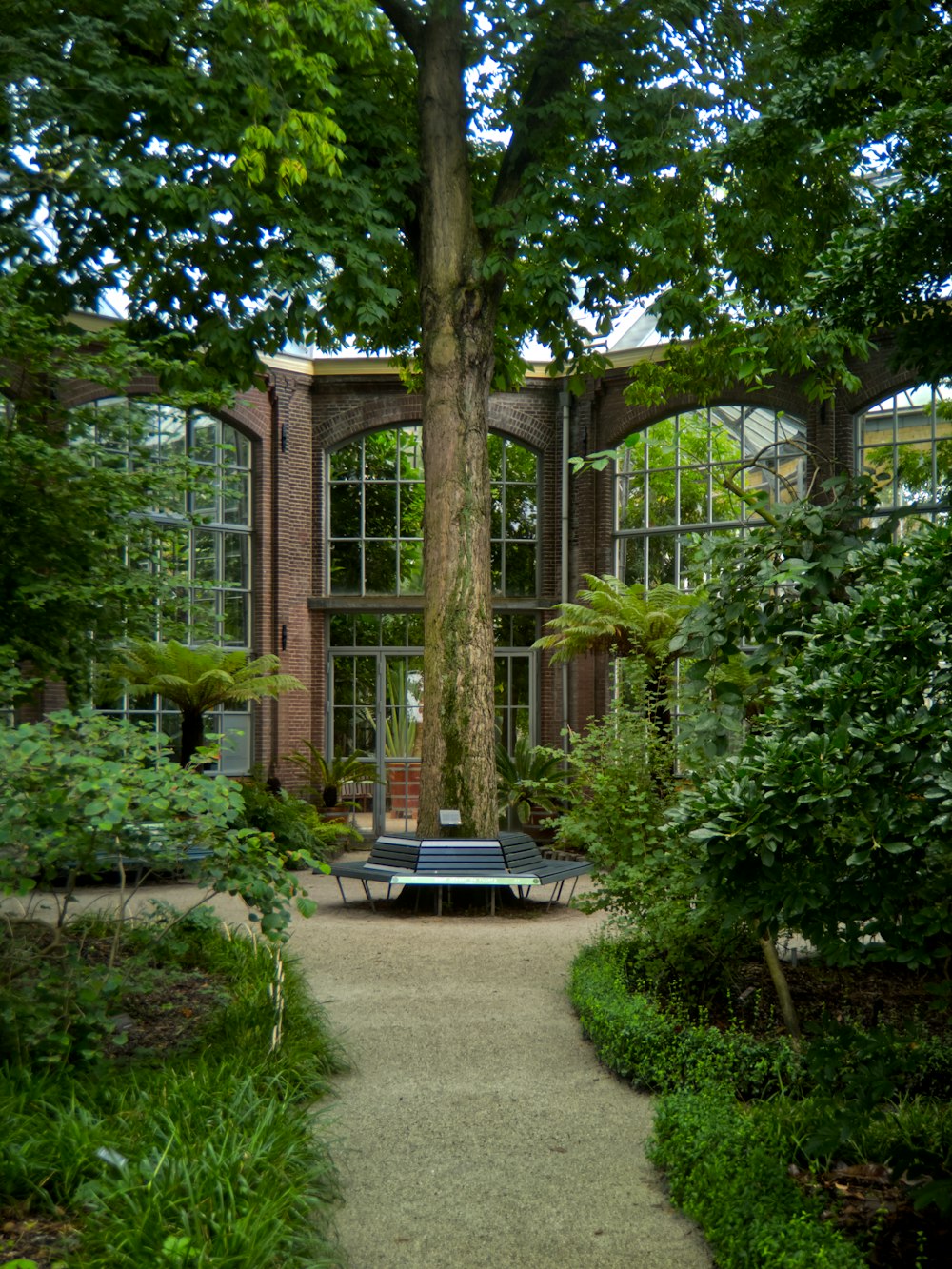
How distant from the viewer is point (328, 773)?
16656 millimetres

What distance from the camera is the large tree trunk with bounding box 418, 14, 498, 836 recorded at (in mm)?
11297

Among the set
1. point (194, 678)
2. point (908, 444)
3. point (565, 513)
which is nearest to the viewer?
point (194, 678)

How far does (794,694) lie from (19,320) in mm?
5739

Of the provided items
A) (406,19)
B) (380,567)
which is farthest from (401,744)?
(406,19)

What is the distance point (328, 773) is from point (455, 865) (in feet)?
19.8

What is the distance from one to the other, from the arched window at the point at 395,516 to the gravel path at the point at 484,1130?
31.6ft

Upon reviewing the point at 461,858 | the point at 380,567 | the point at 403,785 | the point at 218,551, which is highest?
the point at 218,551

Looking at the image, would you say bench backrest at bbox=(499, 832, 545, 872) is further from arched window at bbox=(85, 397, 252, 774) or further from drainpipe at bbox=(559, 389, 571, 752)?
drainpipe at bbox=(559, 389, 571, 752)

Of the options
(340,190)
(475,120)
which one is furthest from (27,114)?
(475,120)

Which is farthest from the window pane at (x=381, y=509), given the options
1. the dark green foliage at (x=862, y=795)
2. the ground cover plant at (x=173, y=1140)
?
the dark green foliage at (x=862, y=795)

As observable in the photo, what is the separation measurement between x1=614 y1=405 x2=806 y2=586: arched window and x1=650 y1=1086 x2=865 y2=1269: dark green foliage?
12337mm

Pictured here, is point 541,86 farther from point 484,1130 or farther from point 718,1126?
point 718,1126

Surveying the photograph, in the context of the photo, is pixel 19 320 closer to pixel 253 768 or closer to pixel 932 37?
pixel 932 37

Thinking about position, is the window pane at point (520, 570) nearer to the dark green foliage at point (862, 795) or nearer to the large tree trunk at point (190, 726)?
the large tree trunk at point (190, 726)
